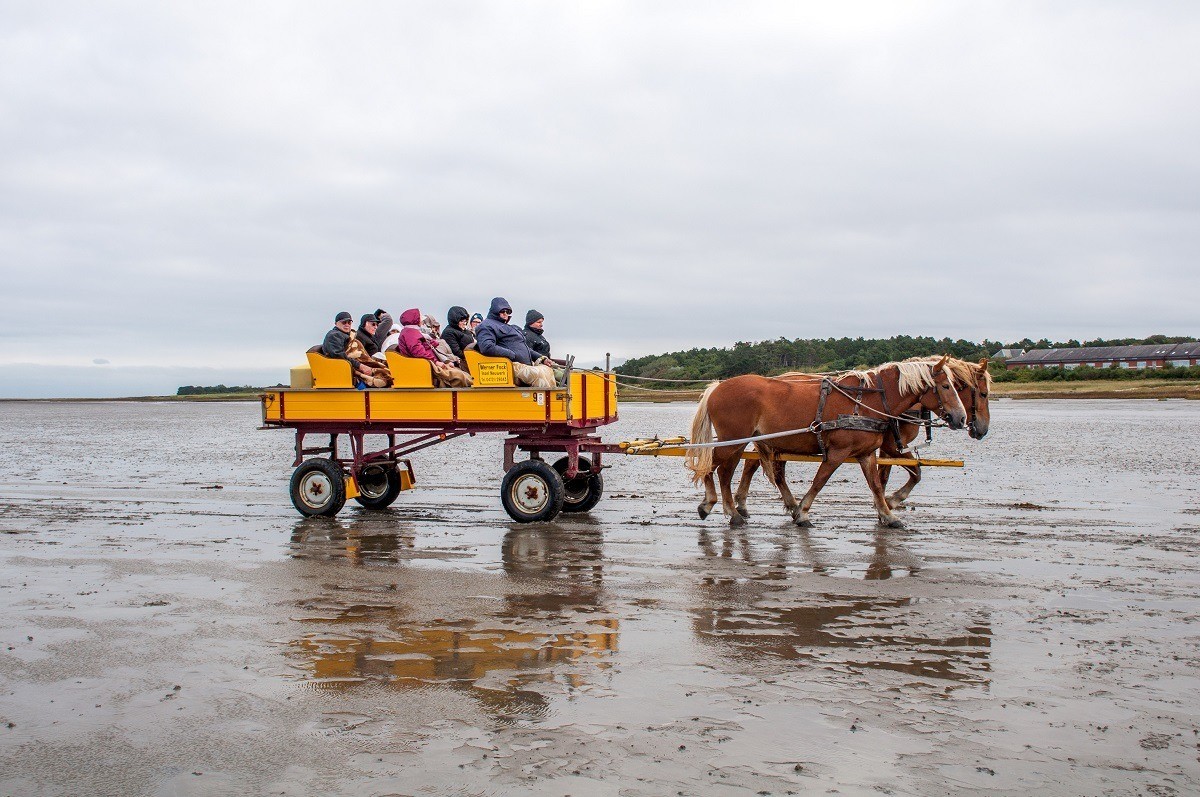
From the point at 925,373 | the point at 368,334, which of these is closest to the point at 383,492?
the point at 368,334

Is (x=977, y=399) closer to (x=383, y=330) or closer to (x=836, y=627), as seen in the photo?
(x=836, y=627)

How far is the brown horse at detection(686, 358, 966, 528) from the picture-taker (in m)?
11.6

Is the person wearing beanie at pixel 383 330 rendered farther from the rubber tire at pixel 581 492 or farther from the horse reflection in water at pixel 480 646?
the horse reflection in water at pixel 480 646

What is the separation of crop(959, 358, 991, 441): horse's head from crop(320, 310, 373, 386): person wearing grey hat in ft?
25.0

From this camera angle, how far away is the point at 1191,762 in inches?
178

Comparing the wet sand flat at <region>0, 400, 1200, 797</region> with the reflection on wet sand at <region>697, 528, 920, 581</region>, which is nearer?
the wet sand flat at <region>0, 400, 1200, 797</region>

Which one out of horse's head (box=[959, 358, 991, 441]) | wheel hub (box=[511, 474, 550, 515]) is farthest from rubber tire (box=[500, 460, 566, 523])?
horse's head (box=[959, 358, 991, 441])

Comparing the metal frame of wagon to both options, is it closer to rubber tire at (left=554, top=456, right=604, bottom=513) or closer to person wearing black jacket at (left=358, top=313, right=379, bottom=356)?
rubber tire at (left=554, top=456, right=604, bottom=513)

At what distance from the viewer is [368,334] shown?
13.5 metres

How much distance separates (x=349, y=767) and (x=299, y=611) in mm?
3160

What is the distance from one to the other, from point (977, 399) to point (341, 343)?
8.17m

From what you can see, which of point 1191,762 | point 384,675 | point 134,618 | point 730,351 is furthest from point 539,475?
point 730,351

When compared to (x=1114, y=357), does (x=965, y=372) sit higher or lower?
lower

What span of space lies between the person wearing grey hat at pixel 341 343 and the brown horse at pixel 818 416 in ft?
14.7
